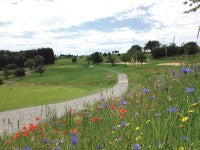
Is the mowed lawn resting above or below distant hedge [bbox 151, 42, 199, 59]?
below

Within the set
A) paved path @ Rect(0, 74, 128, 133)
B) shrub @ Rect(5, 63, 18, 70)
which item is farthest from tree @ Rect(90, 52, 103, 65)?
paved path @ Rect(0, 74, 128, 133)

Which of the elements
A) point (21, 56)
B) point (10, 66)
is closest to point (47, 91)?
point (10, 66)

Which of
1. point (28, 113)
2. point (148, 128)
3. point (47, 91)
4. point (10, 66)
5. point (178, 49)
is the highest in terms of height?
point (178, 49)

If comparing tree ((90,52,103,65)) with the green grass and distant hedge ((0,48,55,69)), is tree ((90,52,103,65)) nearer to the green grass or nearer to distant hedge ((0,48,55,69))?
distant hedge ((0,48,55,69))

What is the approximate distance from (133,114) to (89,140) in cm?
140

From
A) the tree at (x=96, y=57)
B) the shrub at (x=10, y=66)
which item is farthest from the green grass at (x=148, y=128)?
the tree at (x=96, y=57)

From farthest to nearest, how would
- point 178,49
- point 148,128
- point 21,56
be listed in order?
point 21,56 < point 178,49 < point 148,128

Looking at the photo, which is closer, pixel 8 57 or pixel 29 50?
pixel 8 57

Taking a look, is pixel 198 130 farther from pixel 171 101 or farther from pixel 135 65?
pixel 135 65

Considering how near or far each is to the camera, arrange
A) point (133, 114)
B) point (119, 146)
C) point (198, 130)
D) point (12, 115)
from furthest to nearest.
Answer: point (12, 115), point (133, 114), point (198, 130), point (119, 146)

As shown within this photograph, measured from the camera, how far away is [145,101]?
631 centimetres

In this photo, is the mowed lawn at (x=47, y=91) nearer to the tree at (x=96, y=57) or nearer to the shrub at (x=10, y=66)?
the shrub at (x=10, y=66)

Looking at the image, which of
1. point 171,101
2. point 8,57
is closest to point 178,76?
point 171,101

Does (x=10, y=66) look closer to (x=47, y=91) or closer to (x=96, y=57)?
(x=96, y=57)
